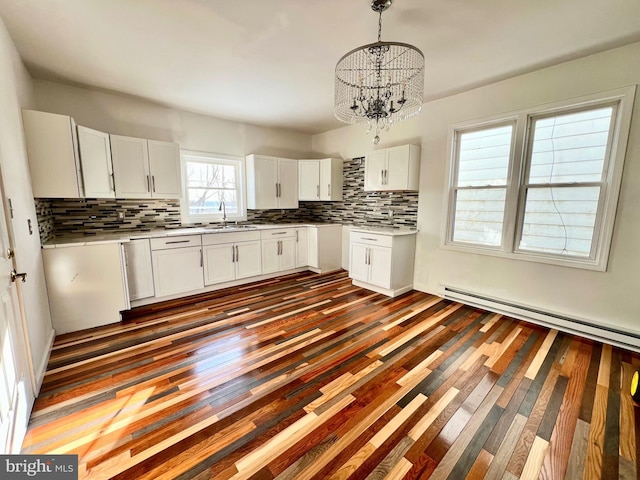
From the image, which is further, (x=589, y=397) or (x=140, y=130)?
(x=140, y=130)

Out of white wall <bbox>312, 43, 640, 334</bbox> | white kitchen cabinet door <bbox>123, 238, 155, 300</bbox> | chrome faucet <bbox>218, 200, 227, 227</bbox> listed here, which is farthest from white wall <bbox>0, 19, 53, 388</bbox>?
white wall <bbox>312, 43, 640, 334</bbox>

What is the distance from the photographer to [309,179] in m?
4.92

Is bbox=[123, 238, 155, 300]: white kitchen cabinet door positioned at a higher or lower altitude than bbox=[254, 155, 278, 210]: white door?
lower


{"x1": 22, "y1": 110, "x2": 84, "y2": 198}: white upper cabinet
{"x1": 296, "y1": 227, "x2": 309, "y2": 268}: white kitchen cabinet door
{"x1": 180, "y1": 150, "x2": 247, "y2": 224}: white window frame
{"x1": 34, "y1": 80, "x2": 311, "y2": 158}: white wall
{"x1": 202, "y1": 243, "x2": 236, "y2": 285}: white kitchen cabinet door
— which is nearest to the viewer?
{"x1": 22, "y1": 110, "x2": 84, "y2": 198}: white upper cabinet

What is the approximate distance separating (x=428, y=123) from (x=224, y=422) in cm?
389

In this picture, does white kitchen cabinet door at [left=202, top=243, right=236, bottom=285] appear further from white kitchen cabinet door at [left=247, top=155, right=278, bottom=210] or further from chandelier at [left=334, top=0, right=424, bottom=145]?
chandelier at [left=334, top=0, right=424, bottom=145]

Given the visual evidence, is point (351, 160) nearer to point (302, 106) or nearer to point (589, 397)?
point (302, 106)

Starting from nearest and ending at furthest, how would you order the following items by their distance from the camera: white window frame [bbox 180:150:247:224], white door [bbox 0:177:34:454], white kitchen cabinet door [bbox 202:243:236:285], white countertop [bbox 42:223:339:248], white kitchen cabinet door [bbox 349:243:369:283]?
white door [bbox 0:177:34:454] → white countertop [bbox 42:223:339:248] → white kitchen cabinet door [bbox 202:243:236:285] → white kitchen cabinet door [bbox 349:243:369:283] → white window frame [bbox 180:150:247:224]

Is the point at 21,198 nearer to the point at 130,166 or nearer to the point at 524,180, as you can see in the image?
the point at 130,166

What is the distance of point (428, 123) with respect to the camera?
3.56m

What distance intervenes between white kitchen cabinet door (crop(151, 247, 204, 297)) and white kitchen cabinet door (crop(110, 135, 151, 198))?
828mm

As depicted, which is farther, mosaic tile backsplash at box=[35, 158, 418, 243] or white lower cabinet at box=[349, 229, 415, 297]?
white lower cabinet at box=[349, 229, 415, 297]

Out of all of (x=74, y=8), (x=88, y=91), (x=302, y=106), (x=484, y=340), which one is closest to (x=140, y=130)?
(x=88, y=91)

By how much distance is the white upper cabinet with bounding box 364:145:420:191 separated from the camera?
3629 mm
